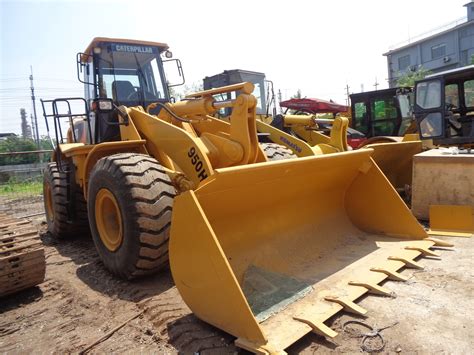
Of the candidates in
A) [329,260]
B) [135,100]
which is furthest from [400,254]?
[135,100]

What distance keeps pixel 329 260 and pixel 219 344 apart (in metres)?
1.47

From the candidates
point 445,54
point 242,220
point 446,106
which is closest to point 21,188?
point 242,220

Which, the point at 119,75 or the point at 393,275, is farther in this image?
the point at 119,75

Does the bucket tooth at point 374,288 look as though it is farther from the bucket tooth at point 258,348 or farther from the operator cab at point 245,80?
the operator cab at point 245,80

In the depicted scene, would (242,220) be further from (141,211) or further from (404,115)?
(404,115)

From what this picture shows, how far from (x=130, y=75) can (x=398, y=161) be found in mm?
4604

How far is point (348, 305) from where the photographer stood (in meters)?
2.79

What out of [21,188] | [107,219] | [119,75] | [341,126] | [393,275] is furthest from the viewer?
[21,188]

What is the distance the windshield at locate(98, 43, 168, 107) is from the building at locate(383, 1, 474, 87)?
127ft

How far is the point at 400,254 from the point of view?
12.0ft

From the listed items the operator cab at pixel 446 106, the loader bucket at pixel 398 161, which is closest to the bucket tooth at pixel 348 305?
the loader bucket at pixel 398 161

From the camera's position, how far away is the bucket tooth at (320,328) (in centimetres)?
249

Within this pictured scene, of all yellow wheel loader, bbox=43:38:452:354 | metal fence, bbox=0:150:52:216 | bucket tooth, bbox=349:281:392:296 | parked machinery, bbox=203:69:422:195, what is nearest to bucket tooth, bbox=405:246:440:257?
yellow wheel loader, bbox=43:38:452:354

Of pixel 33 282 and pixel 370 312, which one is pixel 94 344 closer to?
pixel 33 282
